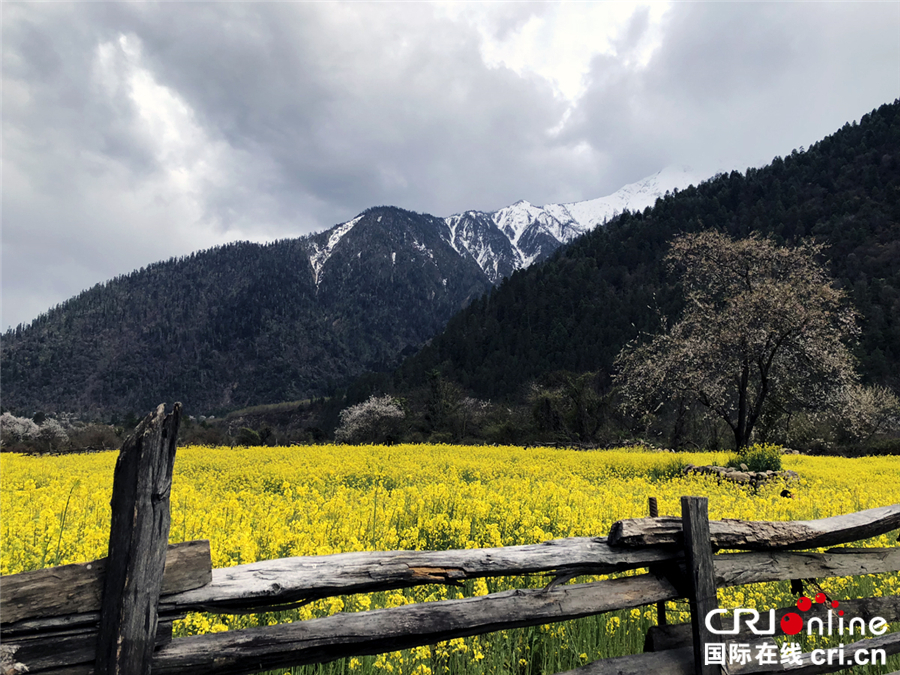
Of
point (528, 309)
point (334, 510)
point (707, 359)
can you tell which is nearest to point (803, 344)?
point (707, 359)

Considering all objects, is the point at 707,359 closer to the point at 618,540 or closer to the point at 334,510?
the point at 334,510

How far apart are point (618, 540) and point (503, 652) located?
1.38 m

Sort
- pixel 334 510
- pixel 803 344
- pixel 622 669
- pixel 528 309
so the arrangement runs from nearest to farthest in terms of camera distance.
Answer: pixel 622 669 → pixel 334 510 → pixel 803 344 → pixel 528 309

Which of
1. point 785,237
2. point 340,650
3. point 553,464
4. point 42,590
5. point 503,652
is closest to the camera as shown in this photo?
point 42,590

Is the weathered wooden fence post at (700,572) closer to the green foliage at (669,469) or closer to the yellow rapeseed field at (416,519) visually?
the yellow rapeseed field at (416,519)

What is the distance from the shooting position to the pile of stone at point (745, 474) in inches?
506

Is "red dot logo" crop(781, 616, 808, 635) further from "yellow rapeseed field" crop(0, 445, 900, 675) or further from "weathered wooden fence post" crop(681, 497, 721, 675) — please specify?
"yellow rapeseed field" crop(0, 445, 900, 675)

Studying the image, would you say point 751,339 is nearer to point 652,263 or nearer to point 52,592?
point 52,592

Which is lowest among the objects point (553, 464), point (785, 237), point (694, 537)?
point (553, 464)

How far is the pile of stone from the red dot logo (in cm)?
1056

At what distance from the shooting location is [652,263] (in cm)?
10638

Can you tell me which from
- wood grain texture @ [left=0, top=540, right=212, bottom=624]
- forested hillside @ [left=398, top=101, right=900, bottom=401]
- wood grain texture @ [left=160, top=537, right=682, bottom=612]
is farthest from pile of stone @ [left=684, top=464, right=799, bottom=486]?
forested hillside @ [left=398, top=101, right=900, bottom=401]

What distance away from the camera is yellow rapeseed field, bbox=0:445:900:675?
3.85m

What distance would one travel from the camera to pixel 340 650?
2.42 meters
